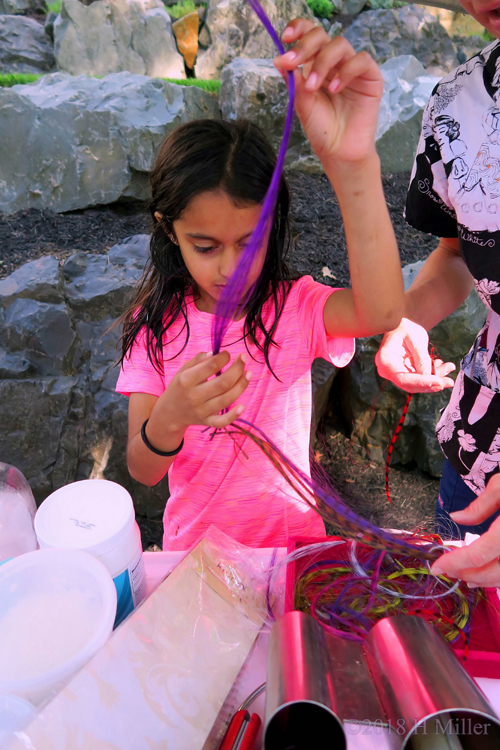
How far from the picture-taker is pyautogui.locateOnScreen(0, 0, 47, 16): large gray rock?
5492 mm

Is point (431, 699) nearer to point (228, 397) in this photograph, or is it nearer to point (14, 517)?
point (228, 397)

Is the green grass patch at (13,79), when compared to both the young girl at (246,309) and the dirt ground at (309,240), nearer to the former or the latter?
the dirt ground at (309,240)

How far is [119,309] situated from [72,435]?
565 millimetres

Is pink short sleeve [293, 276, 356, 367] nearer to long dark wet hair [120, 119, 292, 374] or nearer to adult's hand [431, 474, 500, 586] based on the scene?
long dark wet hair [120, 119, 292, 374]

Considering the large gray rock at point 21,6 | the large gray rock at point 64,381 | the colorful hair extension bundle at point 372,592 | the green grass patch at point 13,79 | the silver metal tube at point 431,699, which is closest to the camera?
the silver metal tube at point 431,699

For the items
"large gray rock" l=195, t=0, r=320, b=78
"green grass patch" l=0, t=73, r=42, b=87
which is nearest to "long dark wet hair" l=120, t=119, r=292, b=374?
"large gray rock" l=195, t=0, r=320, b=78

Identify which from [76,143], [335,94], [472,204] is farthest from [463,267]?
[76,143]

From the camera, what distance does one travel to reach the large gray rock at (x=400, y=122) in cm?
331

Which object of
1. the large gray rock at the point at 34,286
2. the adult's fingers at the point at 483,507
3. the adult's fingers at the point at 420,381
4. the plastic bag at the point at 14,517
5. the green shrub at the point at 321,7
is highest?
the green shrub at the point at 321,7

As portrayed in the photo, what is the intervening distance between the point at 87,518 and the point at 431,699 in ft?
1.40

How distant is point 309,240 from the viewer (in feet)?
9.20

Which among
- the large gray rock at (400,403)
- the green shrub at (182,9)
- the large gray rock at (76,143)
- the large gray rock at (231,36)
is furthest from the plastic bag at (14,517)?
the green shrub at (182,9)

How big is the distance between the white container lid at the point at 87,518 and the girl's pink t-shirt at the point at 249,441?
1.09 ft

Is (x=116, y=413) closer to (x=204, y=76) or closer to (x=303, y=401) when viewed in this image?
(x=303, y=401)
